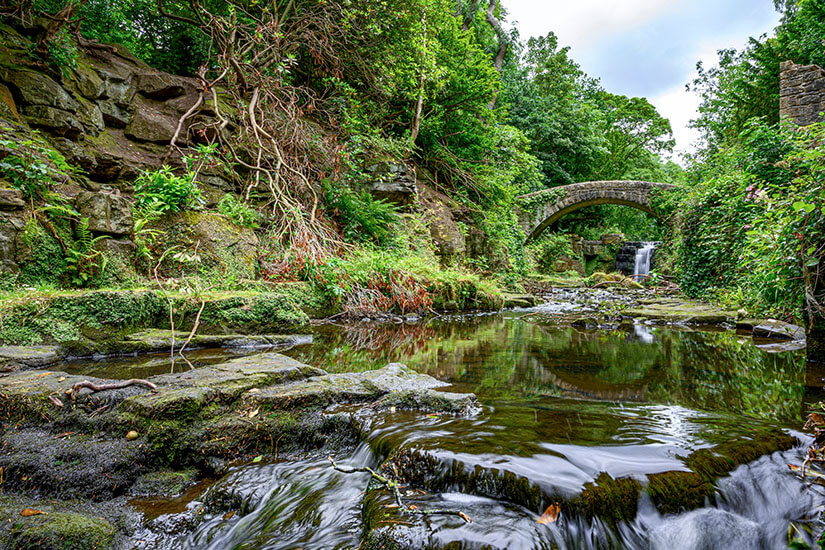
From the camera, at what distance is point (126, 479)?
5.33ft

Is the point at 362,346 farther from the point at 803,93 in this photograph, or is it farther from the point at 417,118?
the point at 803,93

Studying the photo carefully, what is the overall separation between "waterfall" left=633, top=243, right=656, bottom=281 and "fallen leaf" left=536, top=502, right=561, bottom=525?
18204 mm

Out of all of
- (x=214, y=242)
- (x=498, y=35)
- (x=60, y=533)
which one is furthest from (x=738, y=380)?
(x=498, y=35)

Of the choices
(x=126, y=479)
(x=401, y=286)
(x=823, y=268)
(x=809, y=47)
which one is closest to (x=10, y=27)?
(x=401, y=286)

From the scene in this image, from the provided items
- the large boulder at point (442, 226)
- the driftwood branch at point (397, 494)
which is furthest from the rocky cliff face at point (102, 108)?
the driftwood branch at point (397, 494)

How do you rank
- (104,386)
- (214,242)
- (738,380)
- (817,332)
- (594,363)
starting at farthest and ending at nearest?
(214,242) → (594,363) → (817,332) → (738,380) → (104,386)

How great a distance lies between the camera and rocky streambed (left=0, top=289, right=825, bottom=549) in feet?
4.41

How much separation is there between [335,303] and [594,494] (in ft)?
17.4

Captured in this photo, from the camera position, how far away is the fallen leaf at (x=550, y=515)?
4.31 feet

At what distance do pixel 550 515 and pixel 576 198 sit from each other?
1777 cm

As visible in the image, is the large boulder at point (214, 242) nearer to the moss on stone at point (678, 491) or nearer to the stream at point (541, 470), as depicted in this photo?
the stream at point (541, 470)

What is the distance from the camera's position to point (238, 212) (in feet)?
20.6

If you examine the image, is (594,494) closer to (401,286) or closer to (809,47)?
(401,286)

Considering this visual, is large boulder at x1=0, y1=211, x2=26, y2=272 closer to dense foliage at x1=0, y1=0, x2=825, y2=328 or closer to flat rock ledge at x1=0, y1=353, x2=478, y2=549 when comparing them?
dense foliage at x1=0, y1=0, x2=825, y2=328
